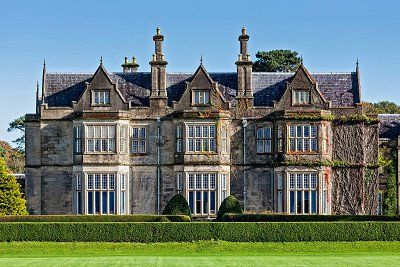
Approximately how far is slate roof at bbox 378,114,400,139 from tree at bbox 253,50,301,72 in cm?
3474

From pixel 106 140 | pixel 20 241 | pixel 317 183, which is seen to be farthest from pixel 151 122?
pixel 20 241

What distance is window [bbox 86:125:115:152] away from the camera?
5788cm

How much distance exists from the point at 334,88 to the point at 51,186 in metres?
18.7

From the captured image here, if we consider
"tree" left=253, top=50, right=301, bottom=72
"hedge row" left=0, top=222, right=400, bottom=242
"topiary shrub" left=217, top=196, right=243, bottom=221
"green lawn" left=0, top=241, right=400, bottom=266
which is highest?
"tree" left=253, top=50, right=301, bottom=72

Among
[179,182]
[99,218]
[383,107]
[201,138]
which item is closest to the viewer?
[99,218]

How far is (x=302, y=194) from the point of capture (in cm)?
5738

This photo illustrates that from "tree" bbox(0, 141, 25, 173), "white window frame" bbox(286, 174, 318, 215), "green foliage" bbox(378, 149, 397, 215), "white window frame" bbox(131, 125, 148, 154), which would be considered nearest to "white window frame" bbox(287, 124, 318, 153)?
"white window frame" bbox(286, 174, 318, 215)

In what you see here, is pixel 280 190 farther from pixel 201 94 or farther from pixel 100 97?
pixel 100 97

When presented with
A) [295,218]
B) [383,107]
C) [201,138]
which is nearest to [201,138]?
[201,138]

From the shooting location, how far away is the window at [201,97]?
58875 millimetres

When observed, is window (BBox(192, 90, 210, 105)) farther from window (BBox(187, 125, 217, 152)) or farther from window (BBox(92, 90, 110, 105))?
window (BBox(92, 90, 110, 105))

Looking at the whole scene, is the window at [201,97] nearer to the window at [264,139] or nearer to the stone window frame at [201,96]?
the stone window frame at [201,96]

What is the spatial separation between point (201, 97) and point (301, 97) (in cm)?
611

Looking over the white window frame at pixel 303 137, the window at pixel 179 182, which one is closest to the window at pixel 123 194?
the window at pixel 179 182
